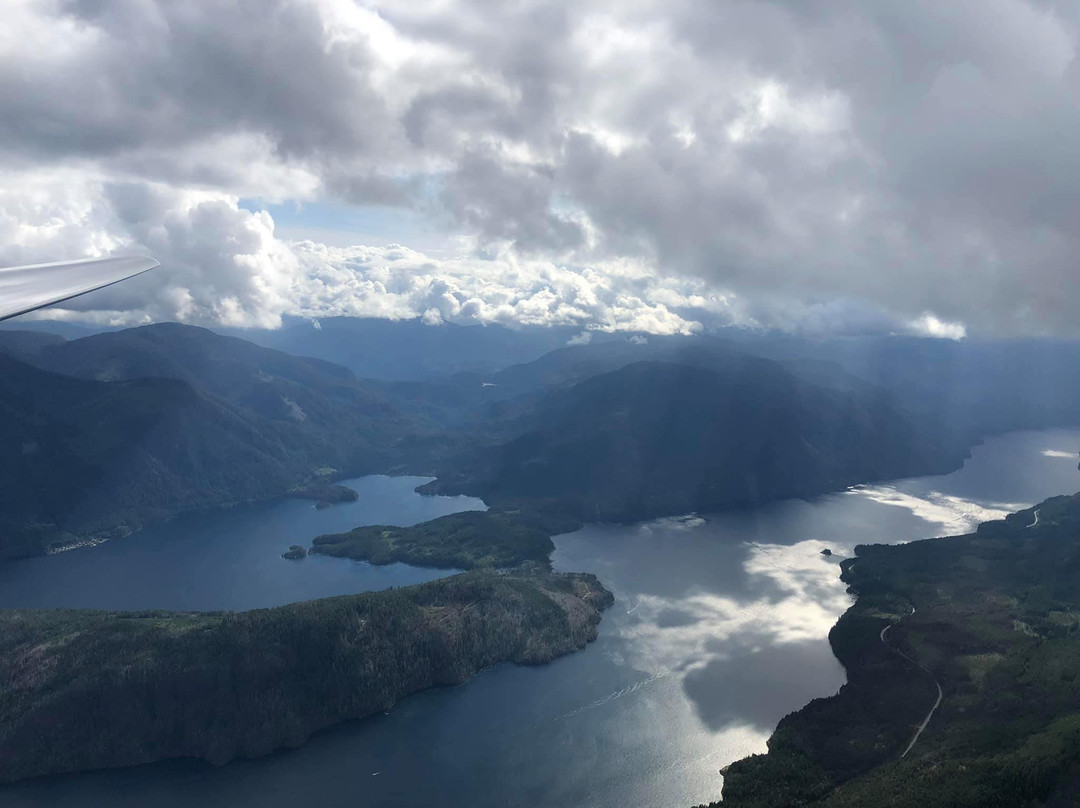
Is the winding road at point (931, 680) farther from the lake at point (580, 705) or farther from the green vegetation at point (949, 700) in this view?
the lake at point (580, 705)

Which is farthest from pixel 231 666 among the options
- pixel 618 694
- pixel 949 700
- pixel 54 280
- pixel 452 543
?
pixel 949 700

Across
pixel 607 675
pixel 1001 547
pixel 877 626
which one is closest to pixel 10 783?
pixel 607 675

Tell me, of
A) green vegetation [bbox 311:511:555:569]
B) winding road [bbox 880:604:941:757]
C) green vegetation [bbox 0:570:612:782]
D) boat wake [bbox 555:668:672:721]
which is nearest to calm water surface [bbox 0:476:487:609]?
green vegetation [bbox 311:511:555:569]

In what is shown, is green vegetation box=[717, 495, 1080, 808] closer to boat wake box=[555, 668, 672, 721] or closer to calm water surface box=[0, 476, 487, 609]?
boat wake box=[555, 668, 672, 721]

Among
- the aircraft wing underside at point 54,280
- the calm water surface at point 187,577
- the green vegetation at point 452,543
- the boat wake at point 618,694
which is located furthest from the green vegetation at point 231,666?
the aircraft wing underside at point 54,280

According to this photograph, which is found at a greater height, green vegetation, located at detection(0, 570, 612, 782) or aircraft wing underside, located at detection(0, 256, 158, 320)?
aircraft wing underside, located at detection(0, 256, 158, 320)

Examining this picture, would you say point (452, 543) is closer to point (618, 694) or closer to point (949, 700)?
point (618, 694)
